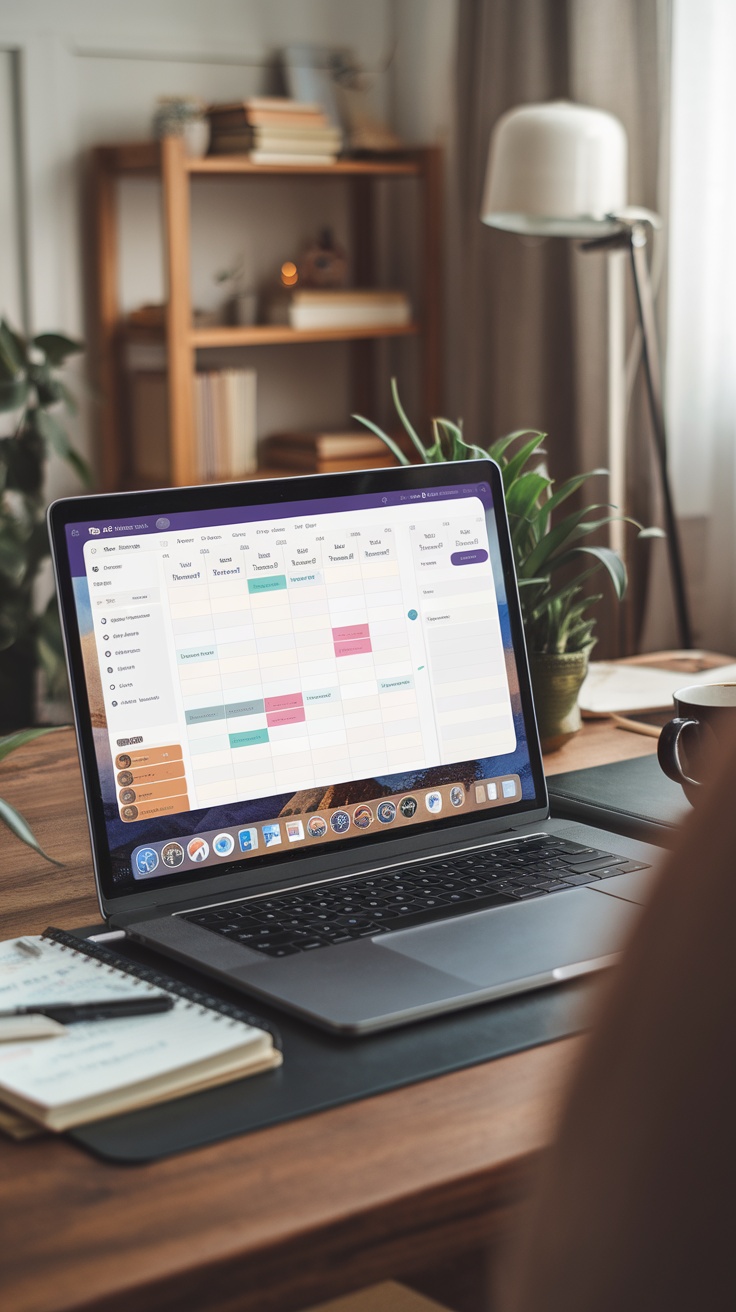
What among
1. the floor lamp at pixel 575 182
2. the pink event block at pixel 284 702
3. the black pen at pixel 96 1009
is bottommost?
the black pen at pixel 96 1009

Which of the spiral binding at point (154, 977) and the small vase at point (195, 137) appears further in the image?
the small vase at point (195, 137)

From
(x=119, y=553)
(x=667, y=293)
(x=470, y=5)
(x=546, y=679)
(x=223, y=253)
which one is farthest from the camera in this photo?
(x=223, y=253)

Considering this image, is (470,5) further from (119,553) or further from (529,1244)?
(529,1244)

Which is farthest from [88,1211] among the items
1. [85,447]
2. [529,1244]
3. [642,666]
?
[85,447]

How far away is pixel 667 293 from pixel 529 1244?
109 inches

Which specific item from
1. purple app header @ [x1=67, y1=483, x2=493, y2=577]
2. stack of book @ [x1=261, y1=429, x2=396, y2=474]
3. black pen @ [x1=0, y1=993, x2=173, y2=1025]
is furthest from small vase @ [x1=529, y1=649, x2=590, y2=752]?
stack of book @ [x1=261, y1=429, x2=396, y2=474]

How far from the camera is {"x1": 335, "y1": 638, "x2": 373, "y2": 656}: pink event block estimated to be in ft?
3.09

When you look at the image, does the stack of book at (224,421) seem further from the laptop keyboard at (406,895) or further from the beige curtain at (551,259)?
the laptop keyboard at (406,895)

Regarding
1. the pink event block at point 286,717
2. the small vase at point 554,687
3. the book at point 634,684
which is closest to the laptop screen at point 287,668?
the pink event block at point 286,717

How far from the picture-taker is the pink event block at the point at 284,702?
909 millimetres

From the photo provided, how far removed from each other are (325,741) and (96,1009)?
0.30m

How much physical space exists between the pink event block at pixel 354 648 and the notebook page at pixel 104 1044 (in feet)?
0.99

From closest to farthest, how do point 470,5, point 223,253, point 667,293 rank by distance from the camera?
point 667,293 < point 470,5 < point 223,253

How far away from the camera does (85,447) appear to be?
3.38 m
